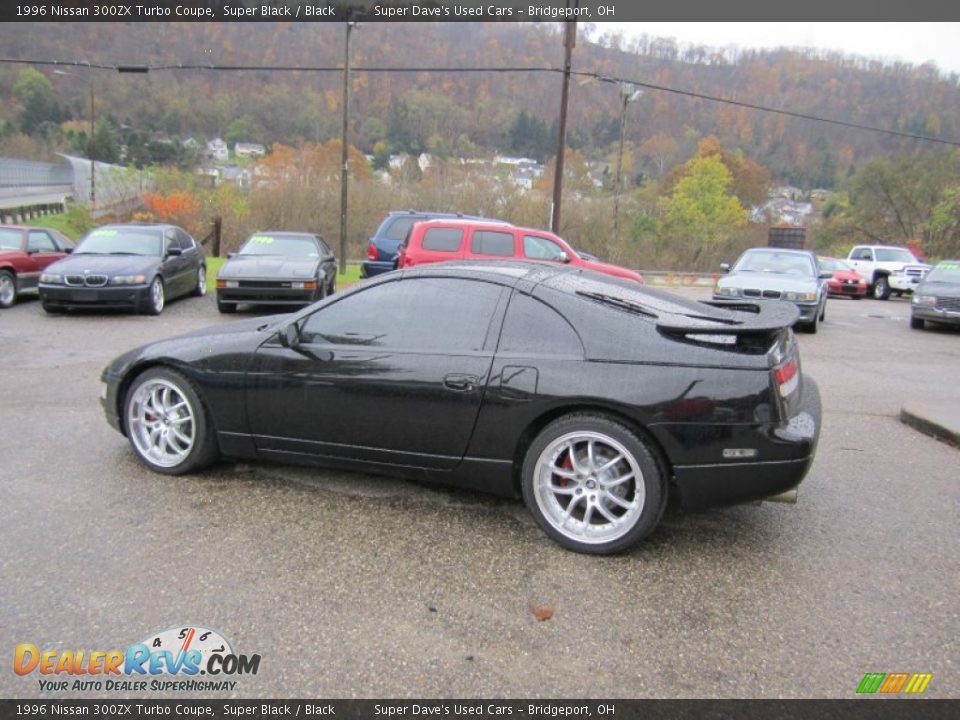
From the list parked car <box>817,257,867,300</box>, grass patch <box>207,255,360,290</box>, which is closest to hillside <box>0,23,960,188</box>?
grass patch <box>207,255,360,290</box>

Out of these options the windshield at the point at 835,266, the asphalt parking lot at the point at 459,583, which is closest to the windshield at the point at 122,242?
the asphalt parking lot at the point at 459,583

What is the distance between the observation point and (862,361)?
1008 cm

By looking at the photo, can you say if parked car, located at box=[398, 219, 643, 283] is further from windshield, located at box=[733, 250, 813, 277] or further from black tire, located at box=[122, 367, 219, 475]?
black tire, located at box=[122, 367, 219, 475]

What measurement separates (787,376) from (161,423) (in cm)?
377

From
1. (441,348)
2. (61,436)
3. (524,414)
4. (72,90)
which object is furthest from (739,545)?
(72,90)

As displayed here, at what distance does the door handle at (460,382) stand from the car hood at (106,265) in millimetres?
9367

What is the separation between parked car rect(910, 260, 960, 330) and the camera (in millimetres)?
13625

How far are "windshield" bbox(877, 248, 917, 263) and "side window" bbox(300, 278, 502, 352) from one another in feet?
78.1

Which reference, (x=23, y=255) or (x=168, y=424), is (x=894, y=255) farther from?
(x=168, y=424)

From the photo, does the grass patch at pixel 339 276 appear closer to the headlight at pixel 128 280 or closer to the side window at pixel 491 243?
the headlight at pixel 128 280

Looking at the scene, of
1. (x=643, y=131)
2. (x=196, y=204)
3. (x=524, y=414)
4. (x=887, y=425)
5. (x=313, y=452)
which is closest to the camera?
(x=524, y=414)
